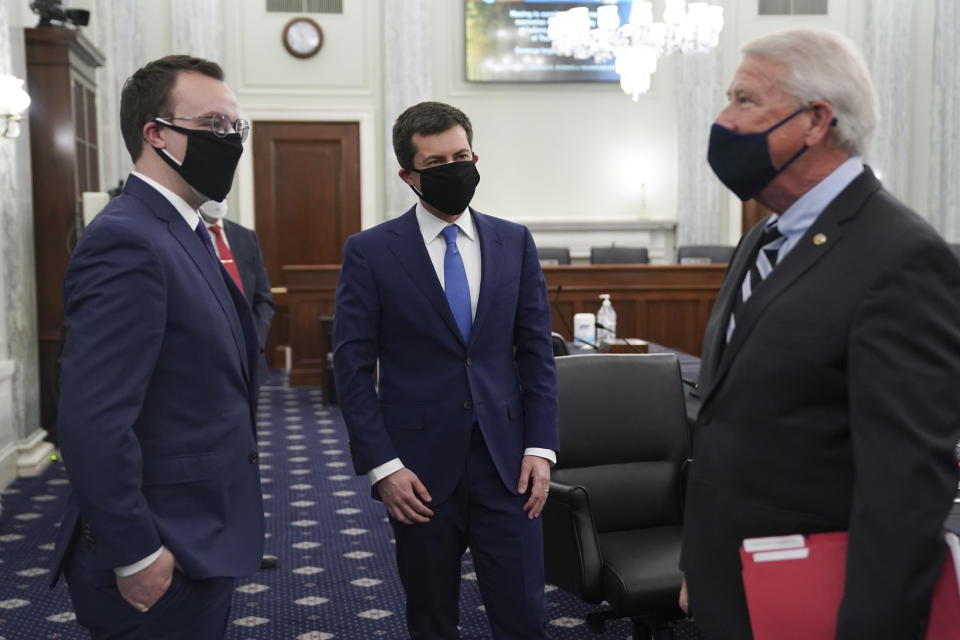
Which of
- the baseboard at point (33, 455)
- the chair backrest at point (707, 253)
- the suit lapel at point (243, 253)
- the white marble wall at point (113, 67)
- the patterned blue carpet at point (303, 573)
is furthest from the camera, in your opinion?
the chair backrest at point (707, 253)

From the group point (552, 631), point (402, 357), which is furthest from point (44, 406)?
point (402, 357)

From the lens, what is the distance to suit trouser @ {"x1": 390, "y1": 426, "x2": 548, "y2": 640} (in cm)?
211

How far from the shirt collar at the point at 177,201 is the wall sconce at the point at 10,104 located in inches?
150

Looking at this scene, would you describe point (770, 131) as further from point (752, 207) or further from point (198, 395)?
point (752, 207)

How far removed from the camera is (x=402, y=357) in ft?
7.10

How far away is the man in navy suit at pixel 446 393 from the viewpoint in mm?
2107

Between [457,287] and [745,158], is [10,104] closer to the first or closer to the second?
[457,287]

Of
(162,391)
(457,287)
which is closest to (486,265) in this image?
(457,287)

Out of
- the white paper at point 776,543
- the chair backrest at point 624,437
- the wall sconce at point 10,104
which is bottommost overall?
the chair backrest at point 624,437

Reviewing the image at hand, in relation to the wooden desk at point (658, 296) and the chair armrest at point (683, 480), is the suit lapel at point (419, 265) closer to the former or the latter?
the chair armrest at point (683, 480)

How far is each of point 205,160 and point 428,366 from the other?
0.74m

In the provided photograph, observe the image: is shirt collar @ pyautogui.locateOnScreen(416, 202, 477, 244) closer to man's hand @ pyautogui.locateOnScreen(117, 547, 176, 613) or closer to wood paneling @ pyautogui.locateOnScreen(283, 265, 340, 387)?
man's hand @ pyautogui.locateOnScreen(117, 547, 176, 613)

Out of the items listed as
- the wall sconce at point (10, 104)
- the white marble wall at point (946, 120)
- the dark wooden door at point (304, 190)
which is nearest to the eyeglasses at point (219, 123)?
the wall sconce at point (10, 104)

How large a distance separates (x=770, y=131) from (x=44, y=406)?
5.57 m
